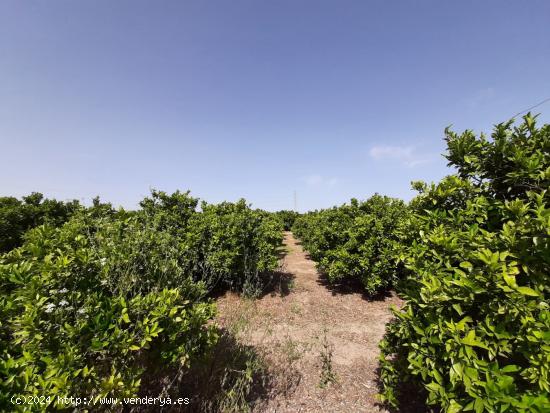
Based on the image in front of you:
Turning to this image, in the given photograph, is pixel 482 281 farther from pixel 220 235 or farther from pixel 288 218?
pixel 288 218

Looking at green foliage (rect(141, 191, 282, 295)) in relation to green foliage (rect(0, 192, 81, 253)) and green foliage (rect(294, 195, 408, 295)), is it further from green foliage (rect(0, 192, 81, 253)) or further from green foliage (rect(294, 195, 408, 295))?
green foliage (rect(0, 192, 81, 253))

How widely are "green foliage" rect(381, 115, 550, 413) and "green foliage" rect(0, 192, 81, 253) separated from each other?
383 inches

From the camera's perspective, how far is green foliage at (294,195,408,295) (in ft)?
24.4

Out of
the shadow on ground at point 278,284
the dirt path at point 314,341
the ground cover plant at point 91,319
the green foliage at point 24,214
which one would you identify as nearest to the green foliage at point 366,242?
the dirt path at point 314,341

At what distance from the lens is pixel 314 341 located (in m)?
5.32

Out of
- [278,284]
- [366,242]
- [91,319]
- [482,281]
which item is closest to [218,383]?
[91,319]

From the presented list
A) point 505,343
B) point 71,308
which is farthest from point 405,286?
point 71,308

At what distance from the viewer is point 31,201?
468 inches

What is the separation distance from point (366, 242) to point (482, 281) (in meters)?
5.53

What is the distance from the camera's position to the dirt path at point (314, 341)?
3748 millimetres

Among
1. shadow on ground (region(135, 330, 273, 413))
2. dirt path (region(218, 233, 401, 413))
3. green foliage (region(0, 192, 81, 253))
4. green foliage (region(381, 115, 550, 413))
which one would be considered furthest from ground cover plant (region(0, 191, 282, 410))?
green foliage (region(0, 192, 81, 253))

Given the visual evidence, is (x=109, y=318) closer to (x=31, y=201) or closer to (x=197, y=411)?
(x=197, y=411)

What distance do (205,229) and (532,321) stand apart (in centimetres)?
690

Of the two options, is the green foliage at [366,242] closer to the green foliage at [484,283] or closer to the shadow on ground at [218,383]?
the green foliage at [484,283]
